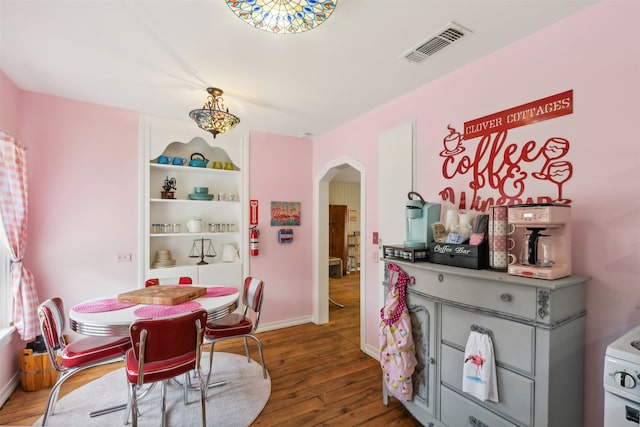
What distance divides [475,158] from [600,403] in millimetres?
1656

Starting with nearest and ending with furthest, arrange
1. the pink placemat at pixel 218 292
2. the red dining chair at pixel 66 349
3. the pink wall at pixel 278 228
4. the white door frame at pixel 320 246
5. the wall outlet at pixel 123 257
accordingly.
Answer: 1. the red dining chair at pixel 66 349
2. the pink placemat at pixel 218 292
3. the wall outlet at pixel 123 257
4. the pink wall at pixel 278 228
5. the white door frame at pixel 320 246

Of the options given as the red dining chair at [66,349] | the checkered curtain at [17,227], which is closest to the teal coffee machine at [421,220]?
the red dining chair at [66,349]

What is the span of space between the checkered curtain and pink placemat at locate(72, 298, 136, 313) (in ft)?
2.60

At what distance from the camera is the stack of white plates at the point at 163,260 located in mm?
3506

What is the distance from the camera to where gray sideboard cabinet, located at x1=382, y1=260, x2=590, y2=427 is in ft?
4.85

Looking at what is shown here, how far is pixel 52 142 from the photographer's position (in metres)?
2.94

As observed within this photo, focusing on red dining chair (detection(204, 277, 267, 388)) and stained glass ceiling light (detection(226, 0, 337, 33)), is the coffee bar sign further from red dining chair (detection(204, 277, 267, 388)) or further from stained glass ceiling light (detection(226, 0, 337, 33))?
red dining chair (detection(204, 277, 267, 388))

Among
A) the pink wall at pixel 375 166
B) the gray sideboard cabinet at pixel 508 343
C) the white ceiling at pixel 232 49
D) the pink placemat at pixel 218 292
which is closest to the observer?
the gray sideboard cabinet at pixel 508 343

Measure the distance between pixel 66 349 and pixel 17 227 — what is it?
1.24 m

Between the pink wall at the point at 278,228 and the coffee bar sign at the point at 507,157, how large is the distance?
2.27 metres

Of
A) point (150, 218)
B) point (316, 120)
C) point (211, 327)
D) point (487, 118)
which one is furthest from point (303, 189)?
point (487, 118)

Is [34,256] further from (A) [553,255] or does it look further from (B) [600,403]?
(B) [600,403]

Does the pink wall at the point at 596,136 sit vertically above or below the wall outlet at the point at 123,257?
above

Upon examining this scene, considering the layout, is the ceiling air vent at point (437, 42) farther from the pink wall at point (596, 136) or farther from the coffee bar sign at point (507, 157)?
the coffee bar sign at point (507, 157)
